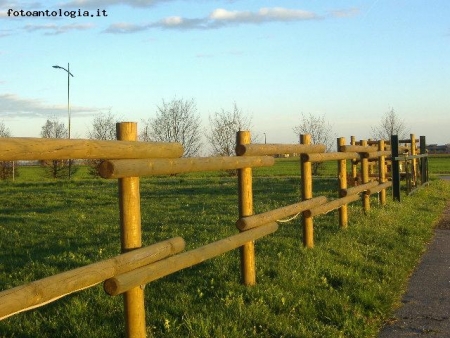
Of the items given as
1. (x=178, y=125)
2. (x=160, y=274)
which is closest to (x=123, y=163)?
(x=160, y=274)

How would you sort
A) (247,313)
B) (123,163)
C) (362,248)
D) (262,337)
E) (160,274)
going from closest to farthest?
(123,163) → (160,274) → (262,337) → (247,313) → (362,248)

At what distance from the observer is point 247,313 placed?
5547mm

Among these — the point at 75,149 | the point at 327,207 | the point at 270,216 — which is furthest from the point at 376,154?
the point at 75,149

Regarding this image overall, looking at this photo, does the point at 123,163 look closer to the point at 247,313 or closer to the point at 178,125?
the point at 247,313

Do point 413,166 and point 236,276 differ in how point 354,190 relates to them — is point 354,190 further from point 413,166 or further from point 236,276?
point 413,166

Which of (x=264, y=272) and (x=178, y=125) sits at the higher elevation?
(x=178, y=125)

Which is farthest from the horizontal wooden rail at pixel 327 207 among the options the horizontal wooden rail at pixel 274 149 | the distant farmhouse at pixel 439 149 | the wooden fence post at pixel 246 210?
the distant farmhouse at pixel 439 149

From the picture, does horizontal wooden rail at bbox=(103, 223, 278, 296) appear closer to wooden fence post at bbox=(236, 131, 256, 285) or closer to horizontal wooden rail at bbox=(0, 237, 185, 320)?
horizontal wooden rail at bbox=(0, 237, 185, 320)

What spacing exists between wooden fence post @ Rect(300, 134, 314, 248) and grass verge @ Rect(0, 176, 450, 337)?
0.15 m

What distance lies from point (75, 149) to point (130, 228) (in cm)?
Result: 94

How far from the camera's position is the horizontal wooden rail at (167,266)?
13.9 ft

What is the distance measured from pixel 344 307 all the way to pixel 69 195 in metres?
16.6

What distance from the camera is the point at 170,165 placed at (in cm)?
502

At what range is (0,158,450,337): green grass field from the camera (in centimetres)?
539
